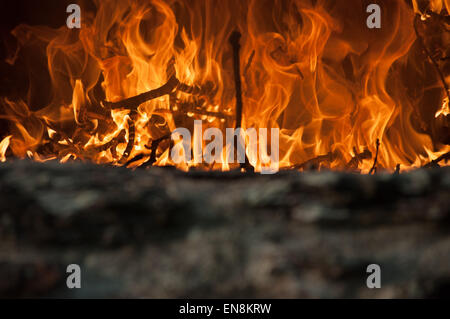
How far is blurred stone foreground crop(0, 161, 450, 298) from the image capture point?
1.15 m

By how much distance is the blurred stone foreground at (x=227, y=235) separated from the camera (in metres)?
1.15

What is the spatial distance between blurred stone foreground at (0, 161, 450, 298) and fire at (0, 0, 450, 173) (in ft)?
3.52

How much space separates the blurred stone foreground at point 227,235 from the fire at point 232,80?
1073 millimetres

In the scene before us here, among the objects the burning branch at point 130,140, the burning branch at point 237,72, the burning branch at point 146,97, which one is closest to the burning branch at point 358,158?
the burning branch at point 237,72

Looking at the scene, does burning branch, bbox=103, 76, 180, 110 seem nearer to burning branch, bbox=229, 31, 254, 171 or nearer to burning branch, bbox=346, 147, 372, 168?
burning branch, bbox=229, 31, 254, 171

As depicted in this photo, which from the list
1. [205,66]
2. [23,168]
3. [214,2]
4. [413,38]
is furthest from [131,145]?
[413,38]

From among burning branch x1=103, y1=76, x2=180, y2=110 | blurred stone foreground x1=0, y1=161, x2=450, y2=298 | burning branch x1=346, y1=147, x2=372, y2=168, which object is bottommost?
blurred stone foreground x1=0, y1=161, x2=450, y2=298

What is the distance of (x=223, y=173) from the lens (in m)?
1.51

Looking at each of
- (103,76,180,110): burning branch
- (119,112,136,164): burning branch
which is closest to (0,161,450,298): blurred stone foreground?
(119,112,136,164): burning branch

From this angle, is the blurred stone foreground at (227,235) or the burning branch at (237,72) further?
the burning branch at (237,72)

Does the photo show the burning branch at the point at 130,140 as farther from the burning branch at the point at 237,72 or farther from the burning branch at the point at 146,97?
the burning branch at the point at 237,72

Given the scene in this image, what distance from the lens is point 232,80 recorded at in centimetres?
249
